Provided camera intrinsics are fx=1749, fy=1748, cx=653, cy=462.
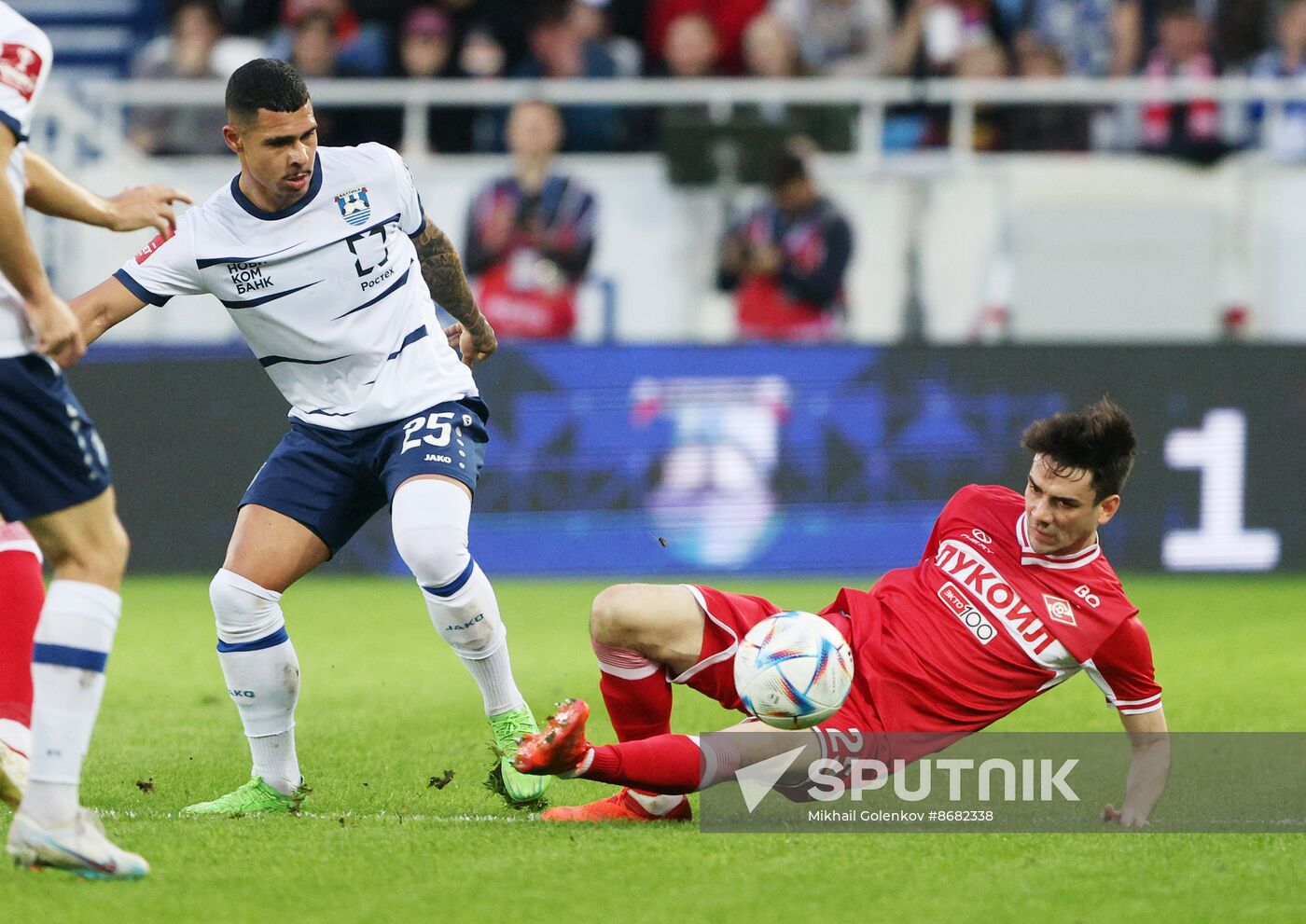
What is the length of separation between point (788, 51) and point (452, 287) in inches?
348

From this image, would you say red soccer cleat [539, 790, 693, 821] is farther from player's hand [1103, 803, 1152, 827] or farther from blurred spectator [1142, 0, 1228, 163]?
blurred spectator [1142, 0, 1228, 163]

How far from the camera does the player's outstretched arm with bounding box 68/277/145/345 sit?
5.46 m

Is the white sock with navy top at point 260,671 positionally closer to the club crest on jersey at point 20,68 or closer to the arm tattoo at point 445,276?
the arm tattoo at point 445,276

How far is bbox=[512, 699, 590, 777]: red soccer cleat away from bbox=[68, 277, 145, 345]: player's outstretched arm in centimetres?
189

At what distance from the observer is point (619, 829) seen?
16.9 ft

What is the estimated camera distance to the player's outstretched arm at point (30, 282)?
4.17m

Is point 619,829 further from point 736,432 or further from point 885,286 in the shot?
point 885,286

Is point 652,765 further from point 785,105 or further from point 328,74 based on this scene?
point 328,74

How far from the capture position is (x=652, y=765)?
497 cm

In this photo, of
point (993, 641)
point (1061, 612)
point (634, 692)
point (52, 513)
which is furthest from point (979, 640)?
point (52, 513)

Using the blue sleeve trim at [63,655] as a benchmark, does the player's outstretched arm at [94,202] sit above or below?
above

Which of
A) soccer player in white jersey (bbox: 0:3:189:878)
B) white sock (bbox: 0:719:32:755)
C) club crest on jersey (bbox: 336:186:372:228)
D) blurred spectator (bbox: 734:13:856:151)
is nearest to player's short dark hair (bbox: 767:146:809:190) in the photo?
blurred spectator (bbox: 734:13:856:151)

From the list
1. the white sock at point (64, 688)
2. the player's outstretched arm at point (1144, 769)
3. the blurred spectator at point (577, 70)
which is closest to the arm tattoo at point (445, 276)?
the white sock at point (64, 688)

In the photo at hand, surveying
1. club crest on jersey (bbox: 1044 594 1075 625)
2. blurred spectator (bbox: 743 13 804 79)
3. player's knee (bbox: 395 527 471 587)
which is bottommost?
club crest on jersey (bbox: 1044 594 1075 625)
